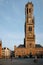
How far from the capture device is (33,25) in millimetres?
136625

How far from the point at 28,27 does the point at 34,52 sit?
1640cm

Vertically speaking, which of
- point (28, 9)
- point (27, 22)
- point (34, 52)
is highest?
point (28, 9)

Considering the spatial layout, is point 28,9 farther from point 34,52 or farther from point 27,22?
point 34,52

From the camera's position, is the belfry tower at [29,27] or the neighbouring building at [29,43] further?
the neighbouring building at [29,43]

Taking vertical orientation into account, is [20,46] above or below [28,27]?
below

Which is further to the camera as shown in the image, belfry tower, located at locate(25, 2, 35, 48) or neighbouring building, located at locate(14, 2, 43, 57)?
neighbouring building, located at locate(14, 2, 43, 57)

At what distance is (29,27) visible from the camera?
13650cm

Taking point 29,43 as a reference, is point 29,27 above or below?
above

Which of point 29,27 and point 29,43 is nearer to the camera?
point 29,43

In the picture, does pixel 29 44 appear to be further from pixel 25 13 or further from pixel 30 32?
pixel 25 13

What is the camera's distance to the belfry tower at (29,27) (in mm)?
133500

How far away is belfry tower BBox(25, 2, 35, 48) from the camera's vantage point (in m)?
134

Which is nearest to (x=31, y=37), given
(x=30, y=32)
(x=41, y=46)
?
(x=30, y=32)

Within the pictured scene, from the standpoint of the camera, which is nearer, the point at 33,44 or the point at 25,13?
the point at 33,44
